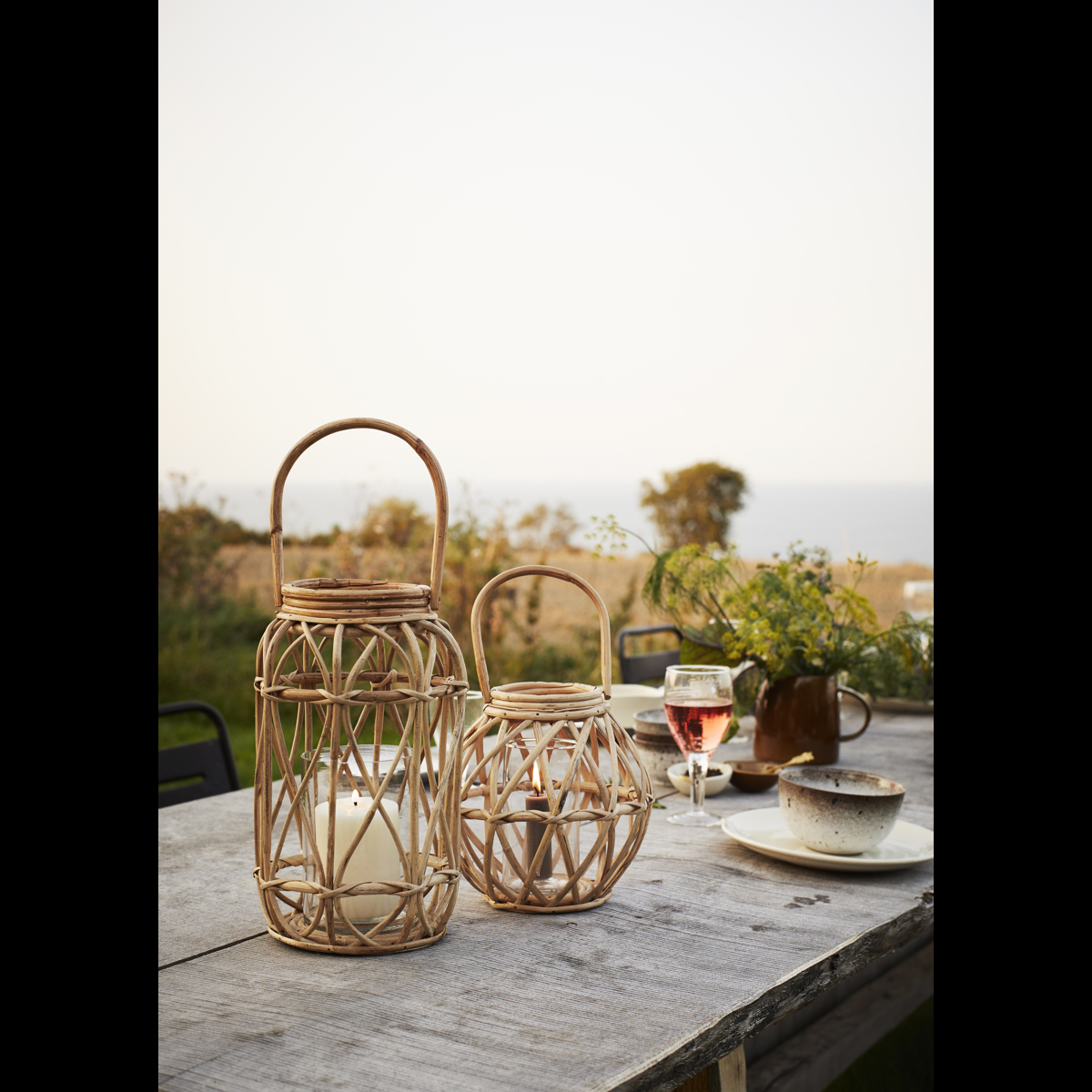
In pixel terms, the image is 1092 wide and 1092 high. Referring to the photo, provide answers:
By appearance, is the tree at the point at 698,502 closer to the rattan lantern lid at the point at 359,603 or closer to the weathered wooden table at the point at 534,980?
the weathered wooden table at the point at 534,980

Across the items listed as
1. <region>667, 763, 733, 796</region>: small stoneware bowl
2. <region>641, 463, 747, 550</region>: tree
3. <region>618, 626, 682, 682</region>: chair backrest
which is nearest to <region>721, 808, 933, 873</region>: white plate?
<region>667, 763, 733, 796</region>: small stoneware bowl

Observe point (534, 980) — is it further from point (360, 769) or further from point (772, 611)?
point (772, 611)

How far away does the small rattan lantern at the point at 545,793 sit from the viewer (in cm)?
99

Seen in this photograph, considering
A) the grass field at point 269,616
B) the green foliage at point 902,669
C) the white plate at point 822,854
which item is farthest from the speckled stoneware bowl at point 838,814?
the grass field at point 269,616

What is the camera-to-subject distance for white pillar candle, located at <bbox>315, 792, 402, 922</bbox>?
0.93 m

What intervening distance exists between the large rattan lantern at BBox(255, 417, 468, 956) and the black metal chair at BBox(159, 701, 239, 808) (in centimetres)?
82

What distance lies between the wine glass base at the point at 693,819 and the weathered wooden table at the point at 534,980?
0.36ft

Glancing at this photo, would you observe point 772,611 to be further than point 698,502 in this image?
No

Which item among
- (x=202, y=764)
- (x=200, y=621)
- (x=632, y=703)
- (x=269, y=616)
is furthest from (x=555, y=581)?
(x=202, y=764)

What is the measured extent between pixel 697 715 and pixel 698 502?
5.07m

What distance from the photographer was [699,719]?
4.40ft
